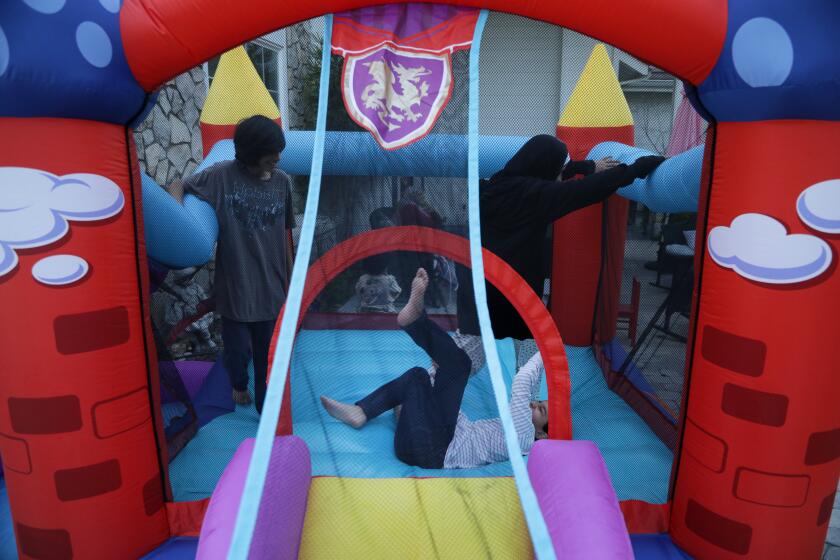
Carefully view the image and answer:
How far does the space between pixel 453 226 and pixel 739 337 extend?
2.84 feet

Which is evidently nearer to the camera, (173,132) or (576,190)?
(576,190)

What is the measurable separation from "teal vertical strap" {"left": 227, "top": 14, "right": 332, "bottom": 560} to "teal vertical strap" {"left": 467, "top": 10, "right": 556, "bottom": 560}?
1.26 ft

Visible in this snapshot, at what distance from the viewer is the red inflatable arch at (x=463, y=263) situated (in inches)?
64.5

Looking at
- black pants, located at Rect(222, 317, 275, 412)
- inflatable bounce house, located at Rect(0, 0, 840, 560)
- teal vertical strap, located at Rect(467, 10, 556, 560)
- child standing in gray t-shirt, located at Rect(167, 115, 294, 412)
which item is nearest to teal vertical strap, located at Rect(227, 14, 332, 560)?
inflatable bounce house, located at Rect(0, 0, 840, 560)

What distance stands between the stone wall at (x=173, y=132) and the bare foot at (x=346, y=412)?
217cm

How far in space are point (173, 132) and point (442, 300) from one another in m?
2.71

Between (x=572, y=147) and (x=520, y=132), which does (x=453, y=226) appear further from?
(x=572, y=147)

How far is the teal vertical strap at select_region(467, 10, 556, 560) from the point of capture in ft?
3.62

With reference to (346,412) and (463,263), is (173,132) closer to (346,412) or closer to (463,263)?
(346,412)

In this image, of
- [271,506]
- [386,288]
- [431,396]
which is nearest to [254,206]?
[386,288]

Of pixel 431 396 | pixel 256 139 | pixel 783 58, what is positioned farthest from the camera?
pixel 256 139

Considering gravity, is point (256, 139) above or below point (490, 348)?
above

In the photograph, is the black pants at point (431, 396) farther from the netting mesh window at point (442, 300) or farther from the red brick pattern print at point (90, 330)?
the red brick pattern print at point (90, 330)

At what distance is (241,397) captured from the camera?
8.64ft
